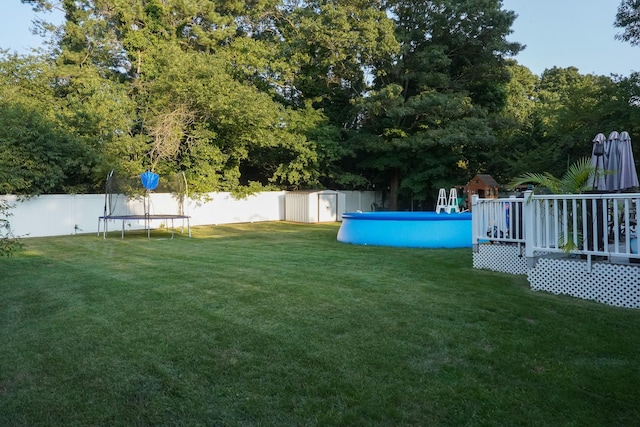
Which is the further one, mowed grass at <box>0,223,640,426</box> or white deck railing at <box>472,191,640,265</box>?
white deck railing at <box>472,191,640,265</box>

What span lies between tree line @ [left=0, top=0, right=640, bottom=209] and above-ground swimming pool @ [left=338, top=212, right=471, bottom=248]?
7.85 meters

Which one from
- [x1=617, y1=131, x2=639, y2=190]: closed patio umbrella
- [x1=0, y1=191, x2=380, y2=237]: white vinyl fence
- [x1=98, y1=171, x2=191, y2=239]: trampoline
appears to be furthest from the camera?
[x1=98, y1=171, x2=191, y2=239]: trampoline

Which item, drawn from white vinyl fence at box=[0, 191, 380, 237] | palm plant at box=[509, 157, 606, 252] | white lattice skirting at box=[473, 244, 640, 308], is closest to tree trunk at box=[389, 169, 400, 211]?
white vinyl fence at box=[0, 191, 380, 237]

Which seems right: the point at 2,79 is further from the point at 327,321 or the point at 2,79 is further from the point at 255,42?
the point at 327,321

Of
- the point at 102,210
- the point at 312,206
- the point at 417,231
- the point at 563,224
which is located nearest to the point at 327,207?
the point at 312,206

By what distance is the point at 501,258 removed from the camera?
7.72 meters

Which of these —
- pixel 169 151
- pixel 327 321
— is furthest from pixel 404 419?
pixel 169 151

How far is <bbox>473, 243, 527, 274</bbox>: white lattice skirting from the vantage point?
7.49m

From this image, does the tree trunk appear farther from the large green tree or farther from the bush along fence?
the bush along fence

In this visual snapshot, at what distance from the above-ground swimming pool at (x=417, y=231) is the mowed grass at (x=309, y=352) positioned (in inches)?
165

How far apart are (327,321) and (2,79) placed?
19.4 m

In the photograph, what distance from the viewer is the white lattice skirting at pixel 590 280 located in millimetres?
5316

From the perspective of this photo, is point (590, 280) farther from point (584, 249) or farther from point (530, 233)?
point (530, 233)

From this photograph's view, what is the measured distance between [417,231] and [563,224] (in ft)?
17.4
